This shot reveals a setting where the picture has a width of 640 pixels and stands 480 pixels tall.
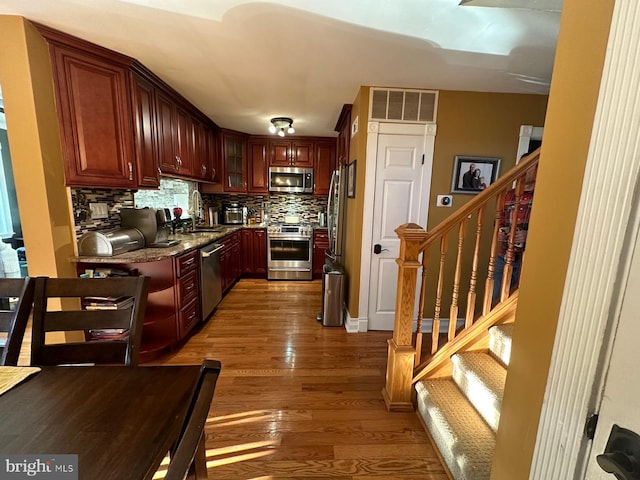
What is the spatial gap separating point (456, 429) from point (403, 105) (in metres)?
2.49

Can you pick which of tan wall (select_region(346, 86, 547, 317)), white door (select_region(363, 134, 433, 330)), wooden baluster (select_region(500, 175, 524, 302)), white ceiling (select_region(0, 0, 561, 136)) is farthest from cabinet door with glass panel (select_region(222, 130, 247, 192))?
wooden baluster (select_region(500, 175, 524, 302))

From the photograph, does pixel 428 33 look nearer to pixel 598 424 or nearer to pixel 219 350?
pixel 598 424

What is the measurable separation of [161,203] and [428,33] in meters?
3.21

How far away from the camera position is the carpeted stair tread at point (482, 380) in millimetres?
1336

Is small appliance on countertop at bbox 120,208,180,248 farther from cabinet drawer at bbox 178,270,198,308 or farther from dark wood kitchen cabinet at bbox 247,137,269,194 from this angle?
dark wood kitchen cabinet at bbox 247,137,269,194

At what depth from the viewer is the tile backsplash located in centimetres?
213

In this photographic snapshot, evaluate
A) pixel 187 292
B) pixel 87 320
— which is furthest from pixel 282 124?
pixel 87 320

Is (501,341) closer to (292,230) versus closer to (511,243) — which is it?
(511,243)

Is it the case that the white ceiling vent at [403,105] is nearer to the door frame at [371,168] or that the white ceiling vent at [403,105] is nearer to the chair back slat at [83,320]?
the door frame at [371,168]

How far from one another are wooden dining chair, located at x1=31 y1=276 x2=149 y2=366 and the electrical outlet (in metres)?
2.50

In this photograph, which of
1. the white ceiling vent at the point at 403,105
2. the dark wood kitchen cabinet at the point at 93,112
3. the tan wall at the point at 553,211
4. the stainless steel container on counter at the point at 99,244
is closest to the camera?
the tan wall at the point at 553,211

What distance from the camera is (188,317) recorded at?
2.54 metres

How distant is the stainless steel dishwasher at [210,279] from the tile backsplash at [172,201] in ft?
2.71

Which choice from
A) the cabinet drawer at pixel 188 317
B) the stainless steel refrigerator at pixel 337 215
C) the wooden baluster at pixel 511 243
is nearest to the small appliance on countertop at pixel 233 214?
the stainless steel refrigerator at pixel 337 215
